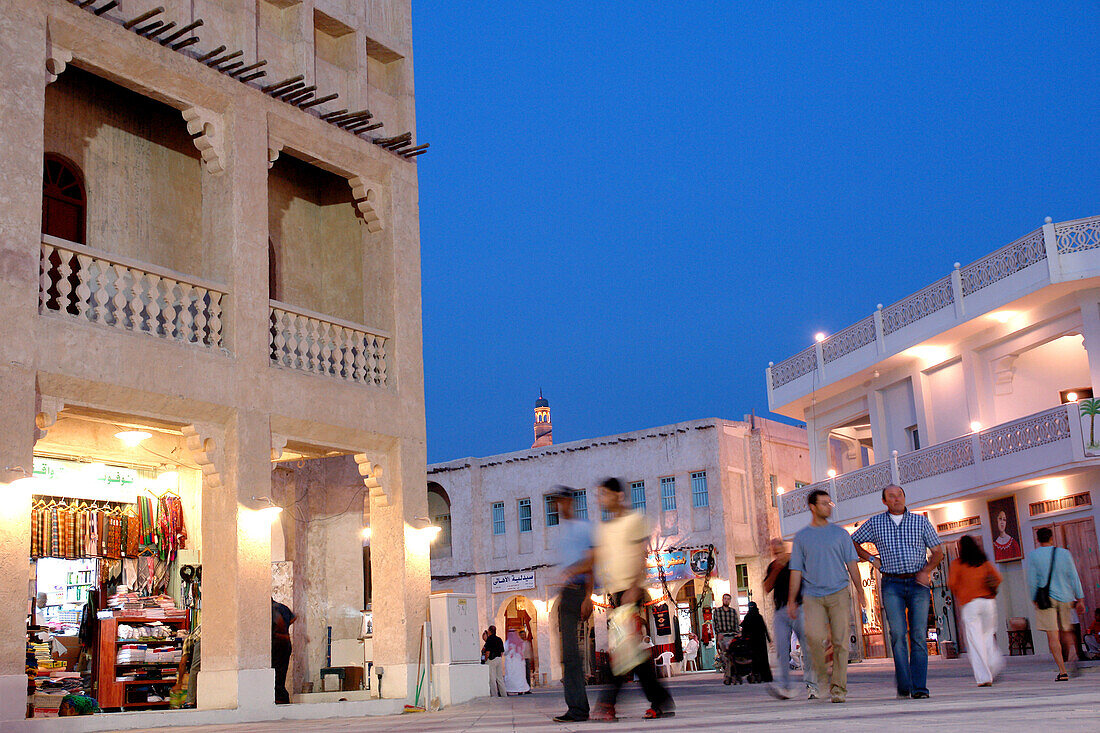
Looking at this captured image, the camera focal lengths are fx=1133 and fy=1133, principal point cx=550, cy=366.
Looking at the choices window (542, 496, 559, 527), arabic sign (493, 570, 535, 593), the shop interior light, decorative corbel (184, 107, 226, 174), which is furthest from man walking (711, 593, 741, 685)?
window (542, 496, 559, 527)

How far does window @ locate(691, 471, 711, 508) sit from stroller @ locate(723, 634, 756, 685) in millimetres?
17054

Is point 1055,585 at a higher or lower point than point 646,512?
lower

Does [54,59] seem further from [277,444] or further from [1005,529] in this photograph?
[1005,529]

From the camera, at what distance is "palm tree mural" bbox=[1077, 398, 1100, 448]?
20781mm

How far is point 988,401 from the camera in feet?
82.8

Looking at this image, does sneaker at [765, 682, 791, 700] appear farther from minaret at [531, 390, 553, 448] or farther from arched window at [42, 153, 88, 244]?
minaret at [531, 390, 553, 448]

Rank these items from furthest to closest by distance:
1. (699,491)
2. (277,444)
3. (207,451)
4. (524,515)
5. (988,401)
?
(524,515) → (699,491) → (988,401) → (277,444) → (207,451)

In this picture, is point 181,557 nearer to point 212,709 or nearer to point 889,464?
point 212,709

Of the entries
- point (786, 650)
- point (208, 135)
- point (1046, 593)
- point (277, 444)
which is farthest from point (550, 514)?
point (786, 650)

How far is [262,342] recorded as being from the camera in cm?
1412

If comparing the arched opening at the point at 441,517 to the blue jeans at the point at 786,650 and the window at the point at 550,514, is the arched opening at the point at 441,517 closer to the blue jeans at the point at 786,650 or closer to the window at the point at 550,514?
the window at the point at 550,514

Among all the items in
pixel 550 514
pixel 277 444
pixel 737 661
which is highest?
pixel 550 514

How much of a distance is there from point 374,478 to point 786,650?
7.08 m

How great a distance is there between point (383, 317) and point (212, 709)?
20.0 ft
